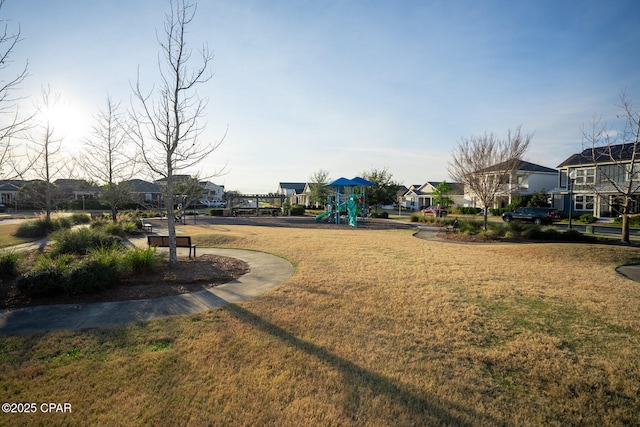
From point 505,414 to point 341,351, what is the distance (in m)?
1.93

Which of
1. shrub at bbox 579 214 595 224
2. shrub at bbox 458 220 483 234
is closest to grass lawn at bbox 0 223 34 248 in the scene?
shrub at bbox 458 220 483 234

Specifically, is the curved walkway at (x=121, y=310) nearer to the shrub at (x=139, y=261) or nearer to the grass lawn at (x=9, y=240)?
the shrub at (x=139, y=261)

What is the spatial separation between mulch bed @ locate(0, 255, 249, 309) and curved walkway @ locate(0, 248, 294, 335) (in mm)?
311

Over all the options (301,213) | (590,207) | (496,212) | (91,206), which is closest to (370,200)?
(301,213)

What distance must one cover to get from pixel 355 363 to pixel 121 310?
450cm

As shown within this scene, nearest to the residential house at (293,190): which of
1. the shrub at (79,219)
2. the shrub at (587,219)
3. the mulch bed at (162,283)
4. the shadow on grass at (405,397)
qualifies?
the shrub at (79,219)

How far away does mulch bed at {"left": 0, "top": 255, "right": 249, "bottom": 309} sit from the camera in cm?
625

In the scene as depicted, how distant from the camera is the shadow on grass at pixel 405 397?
300 centimetres

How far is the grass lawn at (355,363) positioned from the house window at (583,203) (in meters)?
32.8

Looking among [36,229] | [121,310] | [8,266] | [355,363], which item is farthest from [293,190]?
[355,363]

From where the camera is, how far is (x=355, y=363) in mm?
3936

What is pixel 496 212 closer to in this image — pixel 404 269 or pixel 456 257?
pixel 456 257

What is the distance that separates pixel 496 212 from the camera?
38.2 meters

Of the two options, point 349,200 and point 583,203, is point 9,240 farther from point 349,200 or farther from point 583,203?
point 583,203
